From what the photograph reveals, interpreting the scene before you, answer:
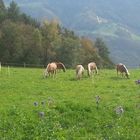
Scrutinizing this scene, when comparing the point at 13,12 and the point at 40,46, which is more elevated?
the point at 13,12

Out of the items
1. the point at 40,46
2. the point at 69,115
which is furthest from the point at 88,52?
the point at 69,115

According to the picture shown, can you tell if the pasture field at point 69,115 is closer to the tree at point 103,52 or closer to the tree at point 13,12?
the tree at point 13,12

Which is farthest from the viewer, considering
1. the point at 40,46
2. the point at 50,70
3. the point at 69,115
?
the point at 40,46

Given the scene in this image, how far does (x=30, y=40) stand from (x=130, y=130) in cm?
7322

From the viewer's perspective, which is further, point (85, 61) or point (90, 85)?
point (85, 61)

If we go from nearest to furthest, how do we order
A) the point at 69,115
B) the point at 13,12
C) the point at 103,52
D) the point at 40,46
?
the point at 69,115 < the point at 40,46 < the point at 13,12 < the point at 103,52

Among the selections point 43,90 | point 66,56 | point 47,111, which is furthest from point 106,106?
point 66,56

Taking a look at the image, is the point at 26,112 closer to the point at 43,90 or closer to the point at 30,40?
the point at 43,90

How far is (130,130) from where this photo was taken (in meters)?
20.2

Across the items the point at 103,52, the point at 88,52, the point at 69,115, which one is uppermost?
the point at 103,52

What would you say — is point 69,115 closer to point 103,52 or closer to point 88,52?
point 88,52

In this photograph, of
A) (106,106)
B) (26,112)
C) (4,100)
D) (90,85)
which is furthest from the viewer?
(90,85)

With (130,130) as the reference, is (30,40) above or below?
above

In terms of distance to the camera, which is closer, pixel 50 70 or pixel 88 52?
pixel 50 70
